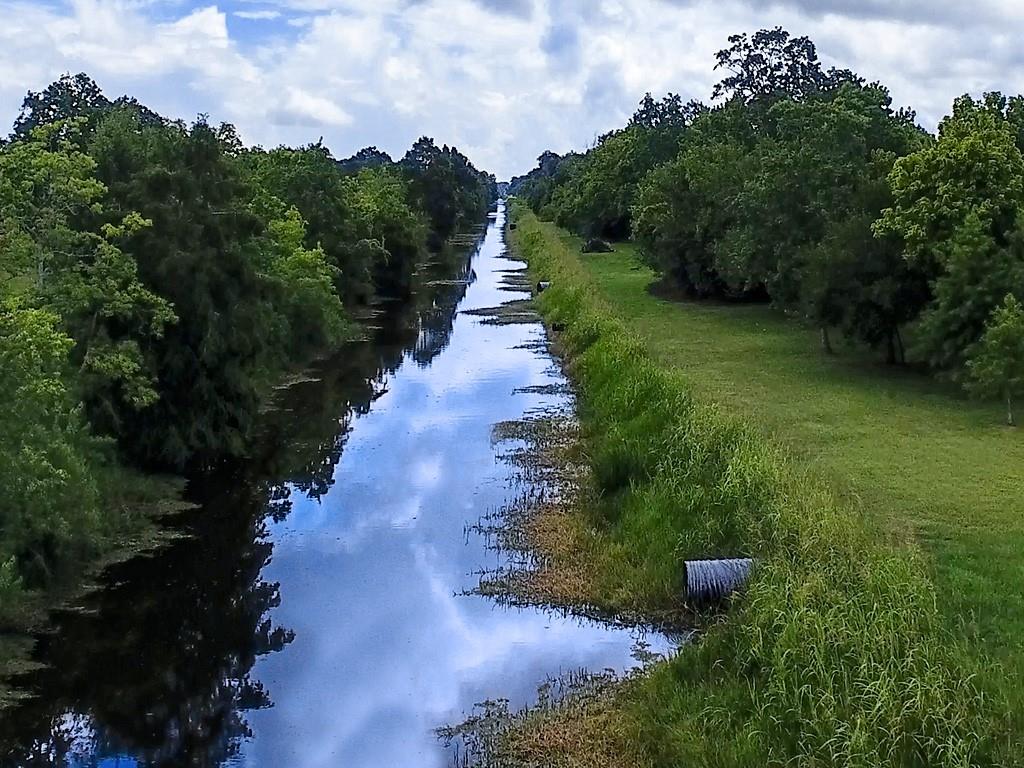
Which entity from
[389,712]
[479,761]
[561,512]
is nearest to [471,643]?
[389,712]

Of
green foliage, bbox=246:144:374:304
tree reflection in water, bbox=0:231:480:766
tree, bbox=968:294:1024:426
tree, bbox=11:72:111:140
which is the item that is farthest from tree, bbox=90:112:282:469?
tree, bbox=11:72:111:140

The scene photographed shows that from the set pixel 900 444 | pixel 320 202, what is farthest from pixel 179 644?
pixel 320 202

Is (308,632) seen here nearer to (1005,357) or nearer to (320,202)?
(1005,357)

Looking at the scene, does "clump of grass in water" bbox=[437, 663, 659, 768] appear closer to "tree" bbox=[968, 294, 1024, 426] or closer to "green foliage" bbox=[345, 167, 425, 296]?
"tree" bbox=[968, 294, 1024, 426]

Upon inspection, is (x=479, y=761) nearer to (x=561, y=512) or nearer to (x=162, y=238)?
(x=561, y=512)

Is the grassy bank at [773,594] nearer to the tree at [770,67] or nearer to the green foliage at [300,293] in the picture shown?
the green foliage at [300,293]

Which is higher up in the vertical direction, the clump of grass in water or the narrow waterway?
A: the clump of grass in water

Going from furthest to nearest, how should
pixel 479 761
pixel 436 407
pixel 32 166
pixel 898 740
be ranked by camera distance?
pixel 436 407, pixel 32 166, pixel 479 761, pixel 898 740
